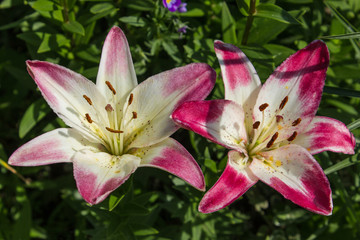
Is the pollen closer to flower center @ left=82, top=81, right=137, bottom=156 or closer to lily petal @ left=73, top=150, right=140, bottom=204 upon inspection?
lily petal @ left=73, top=150, right=140, bottom=204

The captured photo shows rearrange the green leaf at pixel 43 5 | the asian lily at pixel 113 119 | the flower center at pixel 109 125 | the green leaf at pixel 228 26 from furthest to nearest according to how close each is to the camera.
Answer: the green leaf at pixel 228 26 < the green leaf at pixel 43 5 < the flower center at pixel 109 125 < the asian lily at pixel 113 119

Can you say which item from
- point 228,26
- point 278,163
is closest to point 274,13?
point 228,26

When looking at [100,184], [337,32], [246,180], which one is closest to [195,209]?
[246,180]

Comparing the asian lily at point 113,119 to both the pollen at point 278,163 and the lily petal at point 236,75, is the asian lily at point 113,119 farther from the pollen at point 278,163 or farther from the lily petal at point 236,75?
the pollen at point 278,163

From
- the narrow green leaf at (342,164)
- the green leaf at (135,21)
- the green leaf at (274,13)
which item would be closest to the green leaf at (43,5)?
the green leaf at (135,21)

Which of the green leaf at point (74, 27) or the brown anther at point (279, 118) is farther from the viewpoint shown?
the green leaf at point (74, 27)

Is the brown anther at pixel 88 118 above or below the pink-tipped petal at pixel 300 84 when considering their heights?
below

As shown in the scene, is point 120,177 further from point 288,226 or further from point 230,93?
point 288,226
